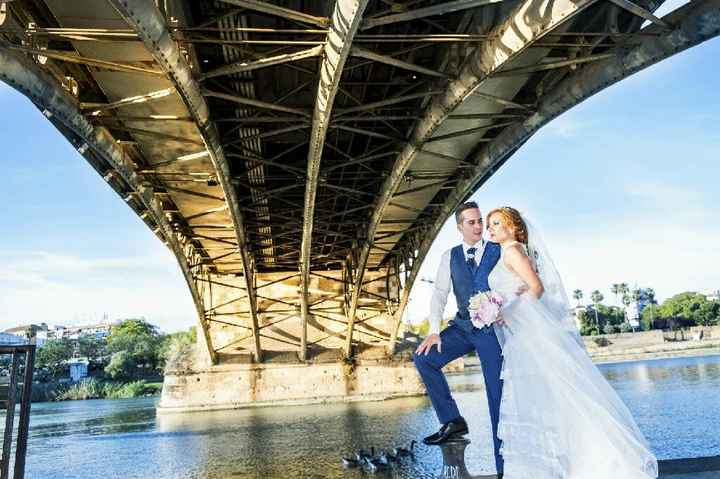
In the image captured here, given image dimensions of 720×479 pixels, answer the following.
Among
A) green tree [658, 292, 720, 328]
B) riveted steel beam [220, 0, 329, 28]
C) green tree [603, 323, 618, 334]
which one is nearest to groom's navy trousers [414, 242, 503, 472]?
riveted steel beam [220, 0, 329, 28]

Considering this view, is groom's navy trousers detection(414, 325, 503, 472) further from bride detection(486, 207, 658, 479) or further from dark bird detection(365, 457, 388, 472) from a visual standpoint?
dark bird detection(365, 457, 388, 472)

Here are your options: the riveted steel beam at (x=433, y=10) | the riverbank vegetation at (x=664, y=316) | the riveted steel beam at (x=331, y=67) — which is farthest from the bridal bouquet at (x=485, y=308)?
the riverbank vegetation at (x=664, y=316)

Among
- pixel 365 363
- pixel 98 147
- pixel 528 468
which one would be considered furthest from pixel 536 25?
pixel 365 363

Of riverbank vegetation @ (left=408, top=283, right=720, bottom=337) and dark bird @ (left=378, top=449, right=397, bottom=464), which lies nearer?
dark bird @ (left=378, top=449, right=397, bottom=464)

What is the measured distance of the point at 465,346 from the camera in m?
4.35

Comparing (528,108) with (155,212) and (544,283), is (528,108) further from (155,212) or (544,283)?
(155,212)

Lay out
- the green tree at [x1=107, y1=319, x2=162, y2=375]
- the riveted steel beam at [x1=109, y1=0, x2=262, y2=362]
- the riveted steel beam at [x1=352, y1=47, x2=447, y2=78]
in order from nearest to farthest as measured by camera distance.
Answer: the riveted steel beam at [x1=109, y1=0, x2=262, y2=362] → the riveted steel beam at [x1=352, y1=47, x2=447, y2=78] → the green tree at [x1=107, y1=319, x2=162, y2=375]

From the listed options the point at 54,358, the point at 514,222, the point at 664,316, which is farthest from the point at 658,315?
→ the point at 514,222

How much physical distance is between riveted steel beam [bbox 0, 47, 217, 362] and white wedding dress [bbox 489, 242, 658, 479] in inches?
294

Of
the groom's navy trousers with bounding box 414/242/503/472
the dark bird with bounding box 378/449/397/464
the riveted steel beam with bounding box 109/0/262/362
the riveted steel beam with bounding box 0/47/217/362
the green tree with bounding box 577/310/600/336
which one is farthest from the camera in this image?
the green tree with bounding box 577/310/600/336

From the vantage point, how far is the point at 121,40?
8.37m

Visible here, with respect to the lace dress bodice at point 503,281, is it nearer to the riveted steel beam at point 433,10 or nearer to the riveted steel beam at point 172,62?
the riveted steel beam at point 433,10

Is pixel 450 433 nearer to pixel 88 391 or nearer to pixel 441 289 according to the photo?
pixel 441 289

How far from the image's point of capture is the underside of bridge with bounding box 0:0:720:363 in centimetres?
819
